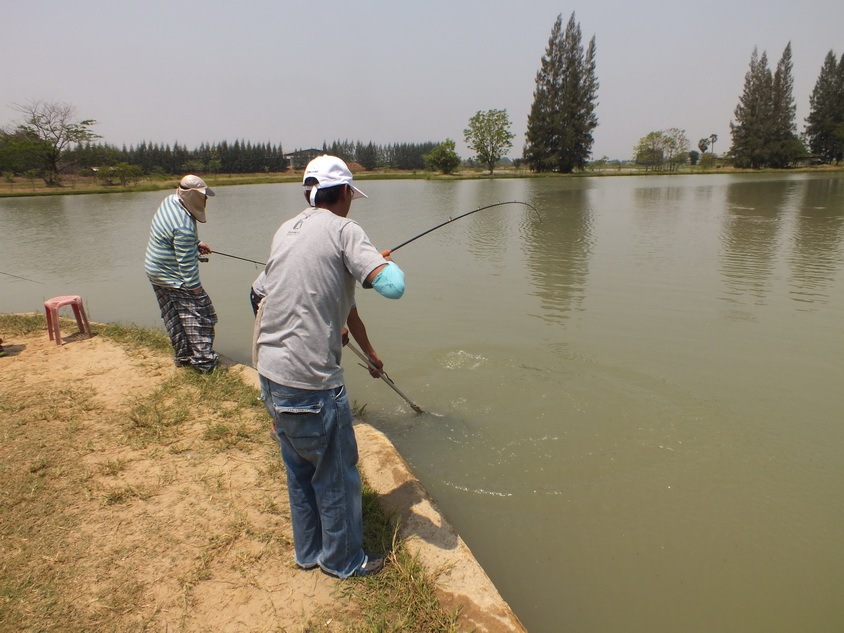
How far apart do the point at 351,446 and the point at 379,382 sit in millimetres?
2719

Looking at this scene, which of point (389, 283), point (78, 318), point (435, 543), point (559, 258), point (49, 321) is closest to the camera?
point (389, 283)

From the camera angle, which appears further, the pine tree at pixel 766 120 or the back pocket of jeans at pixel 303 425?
the pine tree at pixel 766 120

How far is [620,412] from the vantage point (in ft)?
13.5

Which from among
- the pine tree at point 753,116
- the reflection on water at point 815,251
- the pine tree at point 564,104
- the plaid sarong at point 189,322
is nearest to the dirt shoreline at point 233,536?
the plaid sarong at point 189,322

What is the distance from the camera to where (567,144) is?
5334cm

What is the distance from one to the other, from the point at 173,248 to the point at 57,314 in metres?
2.02

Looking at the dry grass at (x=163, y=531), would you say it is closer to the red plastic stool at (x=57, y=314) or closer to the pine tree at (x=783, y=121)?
the red plastic stool at (x=57, y=314)

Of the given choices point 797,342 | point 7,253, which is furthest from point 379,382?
point 7,253

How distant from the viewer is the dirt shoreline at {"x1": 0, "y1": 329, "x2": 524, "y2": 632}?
81.0 inches

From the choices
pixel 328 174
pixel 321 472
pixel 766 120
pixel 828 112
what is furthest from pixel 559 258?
pixel 828 112

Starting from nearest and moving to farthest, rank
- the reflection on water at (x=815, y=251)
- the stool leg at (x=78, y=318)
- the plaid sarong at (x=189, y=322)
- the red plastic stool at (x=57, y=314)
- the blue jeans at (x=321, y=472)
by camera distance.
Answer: the blue jeans at (x=321, y=472), the plaid sarong at (x=189, y=322), the red plastic stool at (x=57, y=314), the stool leg at (x=78, y=318), the reflection on water at (x=815, y=251)

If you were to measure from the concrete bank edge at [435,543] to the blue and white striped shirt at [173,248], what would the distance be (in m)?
2.19

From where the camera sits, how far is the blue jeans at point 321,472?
75.2 inches

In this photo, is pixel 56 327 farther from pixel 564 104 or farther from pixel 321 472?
pixel 564 104
